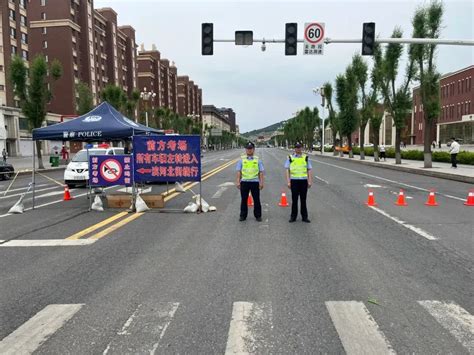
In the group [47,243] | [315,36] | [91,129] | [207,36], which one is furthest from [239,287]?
[315,36]

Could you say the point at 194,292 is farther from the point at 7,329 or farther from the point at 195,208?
the point at 195,208

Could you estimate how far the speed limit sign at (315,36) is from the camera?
666 inches

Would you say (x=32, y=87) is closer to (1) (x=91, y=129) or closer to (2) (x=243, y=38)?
(2) (x=243, y=38)

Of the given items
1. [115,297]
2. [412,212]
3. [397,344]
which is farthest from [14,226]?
[412,212]

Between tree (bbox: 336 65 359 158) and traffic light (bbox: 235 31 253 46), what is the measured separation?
3058 centimetres

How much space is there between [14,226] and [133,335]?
6.77m

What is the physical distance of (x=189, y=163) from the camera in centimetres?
1122

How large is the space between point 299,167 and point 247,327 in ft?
19.3

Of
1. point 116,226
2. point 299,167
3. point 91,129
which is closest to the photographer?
point 116,226

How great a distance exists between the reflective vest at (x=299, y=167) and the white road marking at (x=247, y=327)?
5.26m

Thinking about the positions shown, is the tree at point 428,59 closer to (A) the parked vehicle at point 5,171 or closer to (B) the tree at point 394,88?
(B) the tree at point 394,88

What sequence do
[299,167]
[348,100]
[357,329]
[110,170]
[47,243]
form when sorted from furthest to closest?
[348,100]
[110,170]
[299,167]
[47,243]
[357,329]

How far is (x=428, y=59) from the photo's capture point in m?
27.4

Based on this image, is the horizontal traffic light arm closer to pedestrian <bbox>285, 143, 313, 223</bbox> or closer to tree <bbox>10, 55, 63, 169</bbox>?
pedestrian <bbox>285, 143, 313, 223</bbox>
